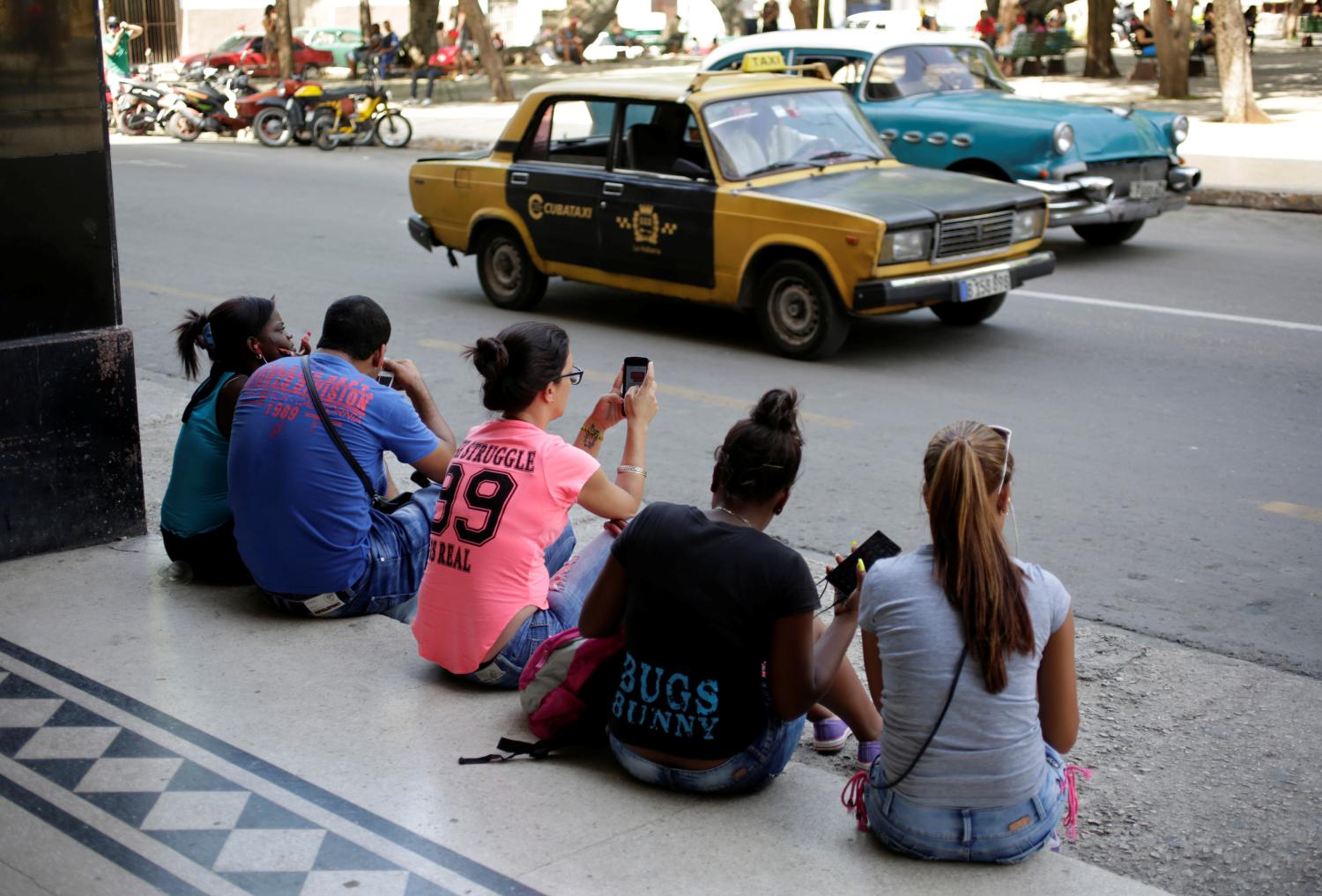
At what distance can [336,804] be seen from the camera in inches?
149

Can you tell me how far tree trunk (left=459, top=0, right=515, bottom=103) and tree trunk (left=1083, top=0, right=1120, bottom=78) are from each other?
12492 mm

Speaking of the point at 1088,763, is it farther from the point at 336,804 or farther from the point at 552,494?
the point at 336,804

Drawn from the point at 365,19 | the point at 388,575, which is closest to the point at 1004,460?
the point at 388,575

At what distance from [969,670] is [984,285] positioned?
6567 millimetres

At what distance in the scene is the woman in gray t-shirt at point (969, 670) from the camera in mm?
3297

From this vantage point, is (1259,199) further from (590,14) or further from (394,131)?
(590,14)

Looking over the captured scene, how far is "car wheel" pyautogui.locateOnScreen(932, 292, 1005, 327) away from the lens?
10539 millimetres

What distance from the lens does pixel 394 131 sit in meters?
24.4

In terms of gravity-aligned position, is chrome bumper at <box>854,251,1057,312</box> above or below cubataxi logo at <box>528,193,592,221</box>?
below

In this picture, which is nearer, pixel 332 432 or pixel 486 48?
pixel 332 432

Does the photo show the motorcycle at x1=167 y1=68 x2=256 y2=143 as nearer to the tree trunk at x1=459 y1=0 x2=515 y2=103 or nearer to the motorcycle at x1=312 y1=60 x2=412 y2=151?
the motorcycle at x1=312 y1=60 x2=412 y2=151

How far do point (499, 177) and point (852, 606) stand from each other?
791cm

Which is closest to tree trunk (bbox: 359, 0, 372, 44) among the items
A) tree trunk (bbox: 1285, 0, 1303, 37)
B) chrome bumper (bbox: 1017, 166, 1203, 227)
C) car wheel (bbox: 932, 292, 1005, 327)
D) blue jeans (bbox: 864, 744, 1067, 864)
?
tree trunk (bbox: 1285, 0, 1303, 37)

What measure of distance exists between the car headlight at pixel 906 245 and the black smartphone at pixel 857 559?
5.64 metres
